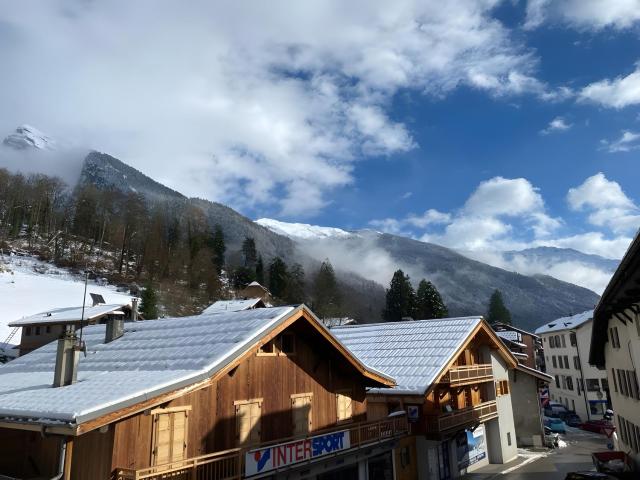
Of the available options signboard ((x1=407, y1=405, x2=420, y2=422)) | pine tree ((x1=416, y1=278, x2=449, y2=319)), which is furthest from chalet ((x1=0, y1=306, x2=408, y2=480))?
pine tree ((x1=416, y1=278, x2=449, y2=319))

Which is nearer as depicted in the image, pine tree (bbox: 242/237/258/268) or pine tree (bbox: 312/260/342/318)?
→ pine tree (bbox: 312/260/342/318)

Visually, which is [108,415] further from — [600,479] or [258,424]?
[600,479]

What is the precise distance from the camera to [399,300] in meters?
107

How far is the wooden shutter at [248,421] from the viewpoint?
53.5 feet

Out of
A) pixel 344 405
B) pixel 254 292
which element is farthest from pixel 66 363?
pixel 254 292

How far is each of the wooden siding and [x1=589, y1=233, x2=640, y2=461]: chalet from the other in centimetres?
1210

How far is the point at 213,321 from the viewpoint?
58.9ft

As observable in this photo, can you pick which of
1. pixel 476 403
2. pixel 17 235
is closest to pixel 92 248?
pixel 17 235

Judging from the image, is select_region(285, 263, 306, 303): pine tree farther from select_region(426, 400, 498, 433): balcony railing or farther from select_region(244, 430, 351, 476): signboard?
select_region(244, 430, 351, 476): signboard

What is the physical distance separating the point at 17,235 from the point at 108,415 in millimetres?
92927

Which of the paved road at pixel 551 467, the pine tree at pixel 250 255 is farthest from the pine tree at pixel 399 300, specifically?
the paved road at pixel 551 467

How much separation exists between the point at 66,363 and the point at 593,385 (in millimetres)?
65581

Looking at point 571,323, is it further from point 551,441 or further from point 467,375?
point 467,375

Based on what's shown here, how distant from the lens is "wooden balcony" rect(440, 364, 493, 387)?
28.7 m
